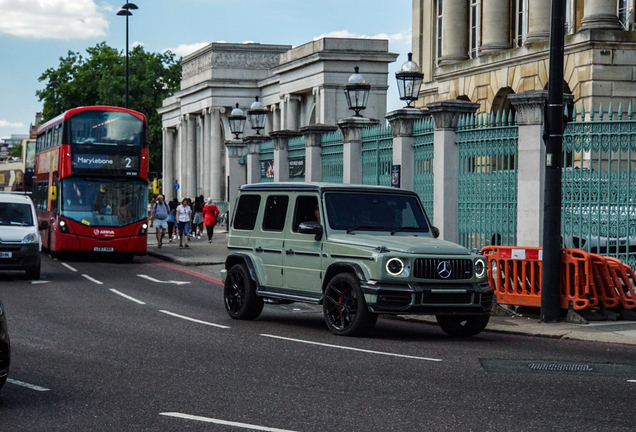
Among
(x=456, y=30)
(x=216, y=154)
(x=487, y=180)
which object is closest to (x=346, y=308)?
(x=487, y=180)

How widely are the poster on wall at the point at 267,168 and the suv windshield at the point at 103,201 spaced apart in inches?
165

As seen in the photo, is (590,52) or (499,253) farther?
(590,52)

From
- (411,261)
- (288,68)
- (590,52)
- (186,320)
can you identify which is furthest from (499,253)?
(288,68)

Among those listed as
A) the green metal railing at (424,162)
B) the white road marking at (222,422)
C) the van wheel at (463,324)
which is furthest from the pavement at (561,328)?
the white road marking at (222,422)

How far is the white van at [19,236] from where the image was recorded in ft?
66.7

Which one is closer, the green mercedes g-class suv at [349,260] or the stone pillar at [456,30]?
the green mercedes g-class suv at [349,260]

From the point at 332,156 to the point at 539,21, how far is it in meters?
7.79

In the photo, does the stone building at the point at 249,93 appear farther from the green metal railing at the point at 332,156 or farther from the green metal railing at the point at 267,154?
the green metal railing at the point at 332,156

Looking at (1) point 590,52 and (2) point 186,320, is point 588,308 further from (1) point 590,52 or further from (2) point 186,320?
(1) point 590,52

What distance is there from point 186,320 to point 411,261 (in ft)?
12.7

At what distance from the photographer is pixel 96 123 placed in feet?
89.4

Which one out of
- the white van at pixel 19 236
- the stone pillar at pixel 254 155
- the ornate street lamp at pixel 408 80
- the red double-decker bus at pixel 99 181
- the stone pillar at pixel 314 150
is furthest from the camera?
the stone pillar at pixel 254 155

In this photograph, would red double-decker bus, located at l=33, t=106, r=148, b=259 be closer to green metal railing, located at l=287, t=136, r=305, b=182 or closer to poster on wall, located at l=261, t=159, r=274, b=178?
green metal railing, located at l=287, t=136, r=305, b=182

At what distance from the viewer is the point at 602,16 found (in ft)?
82.6
